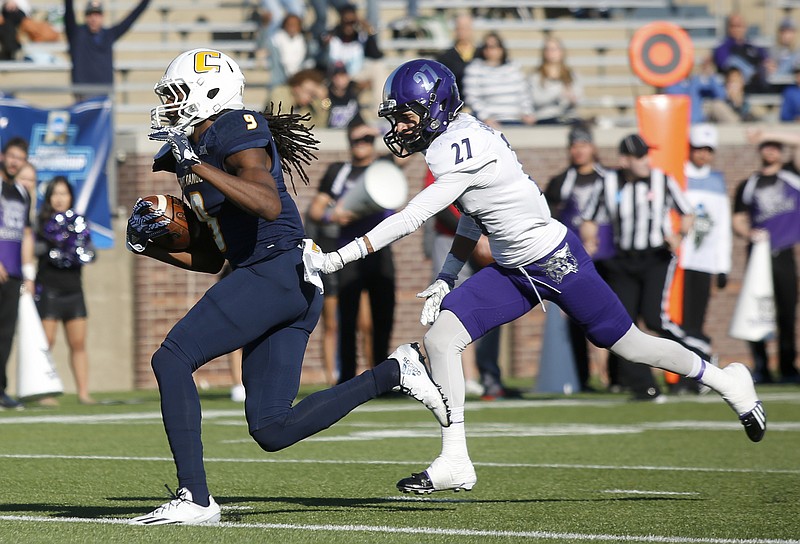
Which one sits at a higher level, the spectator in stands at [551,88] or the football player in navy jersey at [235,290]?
the spectator in stands at [551,88]

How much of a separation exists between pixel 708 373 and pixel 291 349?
216cm

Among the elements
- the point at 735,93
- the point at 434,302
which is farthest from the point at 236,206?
the point at 735,93

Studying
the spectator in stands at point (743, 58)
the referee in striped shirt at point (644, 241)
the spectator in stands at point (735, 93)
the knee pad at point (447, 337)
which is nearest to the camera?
the knee pad at point (447, 337)

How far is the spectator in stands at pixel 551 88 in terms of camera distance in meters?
16.2

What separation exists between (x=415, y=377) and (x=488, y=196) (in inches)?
36.7

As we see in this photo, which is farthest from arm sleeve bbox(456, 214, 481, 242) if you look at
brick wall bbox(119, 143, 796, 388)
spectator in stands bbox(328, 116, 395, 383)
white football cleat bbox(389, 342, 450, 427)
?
brick wall bbox(119, 143, 796, 388)

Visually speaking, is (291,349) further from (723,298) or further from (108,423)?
(723,298)

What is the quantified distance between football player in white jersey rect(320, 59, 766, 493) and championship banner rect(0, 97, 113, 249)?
308 inches

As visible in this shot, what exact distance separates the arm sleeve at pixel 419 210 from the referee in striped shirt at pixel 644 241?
570 cm

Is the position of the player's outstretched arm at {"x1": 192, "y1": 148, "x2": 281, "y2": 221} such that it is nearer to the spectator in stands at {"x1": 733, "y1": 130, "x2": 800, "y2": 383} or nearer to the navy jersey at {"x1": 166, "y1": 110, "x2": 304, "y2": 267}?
the navy jersey at {"x1": 166, "y1": 110, "x2": 304, "y2": 267}

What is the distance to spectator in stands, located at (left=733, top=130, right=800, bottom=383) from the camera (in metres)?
14.1

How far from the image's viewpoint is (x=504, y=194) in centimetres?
649

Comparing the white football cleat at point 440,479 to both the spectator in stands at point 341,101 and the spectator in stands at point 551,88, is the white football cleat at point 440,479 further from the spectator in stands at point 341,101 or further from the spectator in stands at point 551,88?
the spectator in stands at point 551,88

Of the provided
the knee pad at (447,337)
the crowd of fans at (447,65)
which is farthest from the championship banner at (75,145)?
the knee pad at (447,337)
